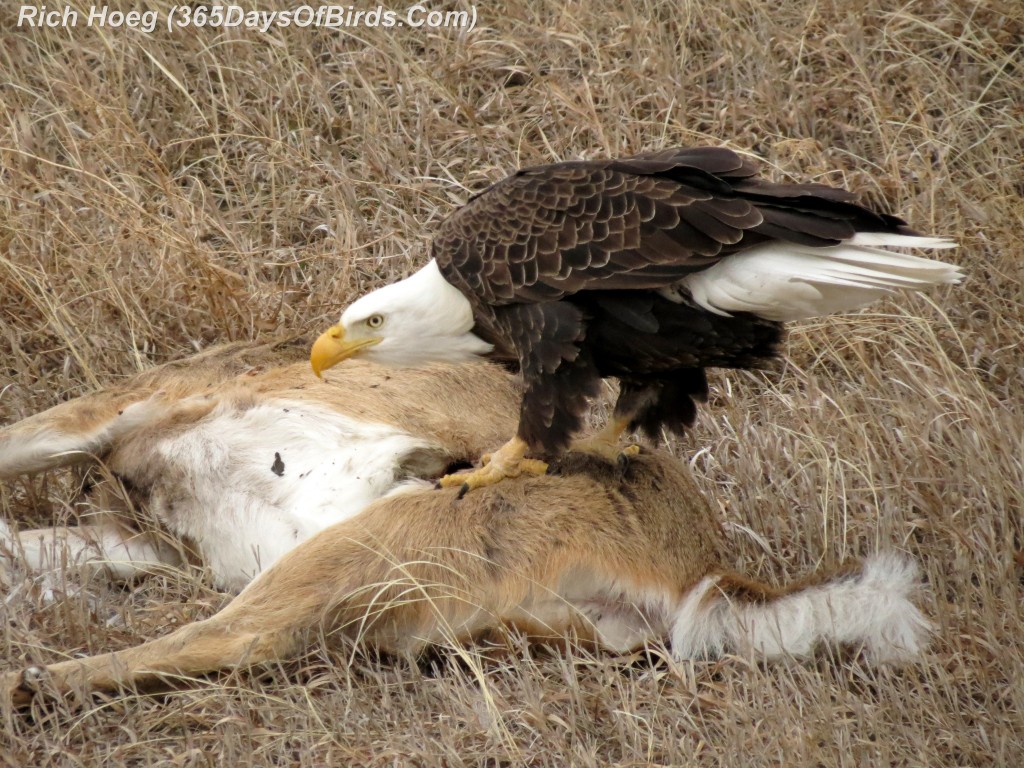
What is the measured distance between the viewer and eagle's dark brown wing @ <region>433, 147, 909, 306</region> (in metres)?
3.22

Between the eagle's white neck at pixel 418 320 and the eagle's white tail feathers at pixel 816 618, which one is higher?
the eagle's white neck at pixel 418 320

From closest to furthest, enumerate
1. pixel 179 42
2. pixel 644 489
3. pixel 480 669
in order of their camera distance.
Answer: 1. pixel 480 669
2. pixel 644 489
3. pixel 179 42

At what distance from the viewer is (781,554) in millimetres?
3822

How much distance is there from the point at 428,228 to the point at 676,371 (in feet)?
6.73

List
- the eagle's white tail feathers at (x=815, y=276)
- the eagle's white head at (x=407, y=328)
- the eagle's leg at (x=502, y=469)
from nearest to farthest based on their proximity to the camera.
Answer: the eagle's white tail feathers at (x=815, y=276) → the eagle's leg at (x=502, y=469) → the eagle's white head at (x=407, y=328)

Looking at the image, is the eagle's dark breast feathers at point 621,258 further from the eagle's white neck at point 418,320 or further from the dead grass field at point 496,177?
the dead grass field at point 496,177

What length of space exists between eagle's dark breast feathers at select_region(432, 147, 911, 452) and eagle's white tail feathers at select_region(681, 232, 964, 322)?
0.04 metres

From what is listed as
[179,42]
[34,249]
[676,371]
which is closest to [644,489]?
[676,371]

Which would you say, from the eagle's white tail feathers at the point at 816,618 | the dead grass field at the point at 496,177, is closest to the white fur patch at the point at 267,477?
the dead grass field at the point at 496,177

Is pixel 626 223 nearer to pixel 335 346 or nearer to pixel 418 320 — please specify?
pixel 418 320

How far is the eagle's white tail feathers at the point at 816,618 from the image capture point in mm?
3186

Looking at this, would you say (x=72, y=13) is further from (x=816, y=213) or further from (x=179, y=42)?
(x=816, y=213)

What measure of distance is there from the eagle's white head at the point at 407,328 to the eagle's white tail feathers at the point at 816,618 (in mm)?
1013

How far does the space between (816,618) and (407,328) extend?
138 centimetres
